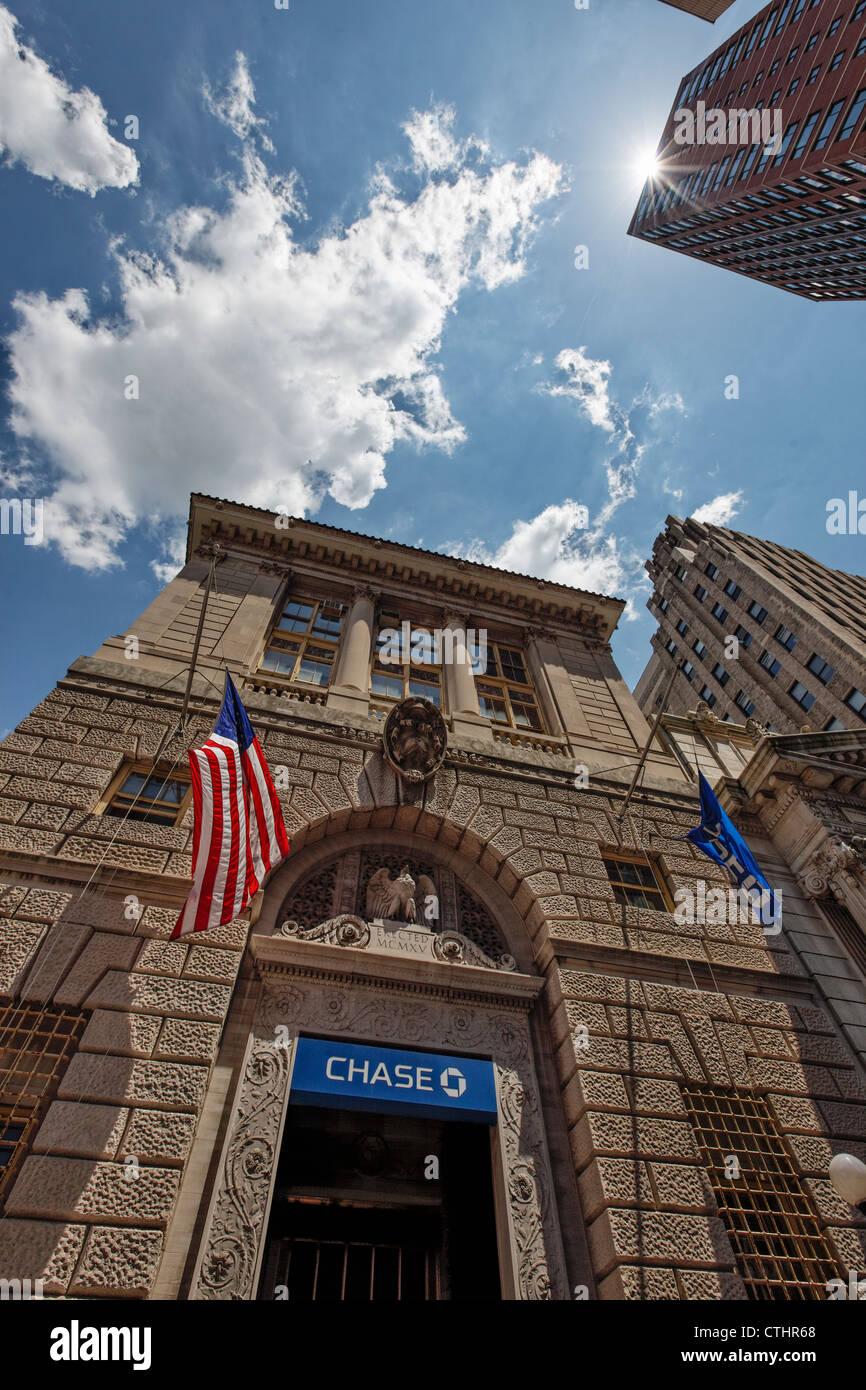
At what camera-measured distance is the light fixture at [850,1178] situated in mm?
6656

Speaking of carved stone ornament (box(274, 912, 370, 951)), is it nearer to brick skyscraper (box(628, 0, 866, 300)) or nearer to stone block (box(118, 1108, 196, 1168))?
stone block (box(118, 1108, 196, 1168))

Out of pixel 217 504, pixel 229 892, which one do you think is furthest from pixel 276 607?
pixel 229 892

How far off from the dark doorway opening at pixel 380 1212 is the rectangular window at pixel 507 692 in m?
9.32

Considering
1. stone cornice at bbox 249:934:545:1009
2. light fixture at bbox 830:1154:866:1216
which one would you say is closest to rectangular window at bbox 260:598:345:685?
stone cornice at bbox 249:934:545:1009

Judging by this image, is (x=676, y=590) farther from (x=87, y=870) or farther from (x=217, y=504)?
(x=87, y=870)

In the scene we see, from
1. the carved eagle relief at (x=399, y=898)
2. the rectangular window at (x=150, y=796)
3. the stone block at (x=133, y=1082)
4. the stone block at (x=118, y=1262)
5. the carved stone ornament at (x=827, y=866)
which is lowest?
the stone block at (x=118, y=1262)

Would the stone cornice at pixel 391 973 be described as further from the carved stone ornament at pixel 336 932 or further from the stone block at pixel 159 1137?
the stone block at pixel 159 1137

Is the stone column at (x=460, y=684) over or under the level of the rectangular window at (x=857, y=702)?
Answer: under

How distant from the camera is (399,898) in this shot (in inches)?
438

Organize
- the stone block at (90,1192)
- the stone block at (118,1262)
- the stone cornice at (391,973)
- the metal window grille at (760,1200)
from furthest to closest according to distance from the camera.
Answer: the stone cornice at (391,973) → the metal window grille at (760,1200) → the stone block at (90,1192) → the stone block at (118,1262)

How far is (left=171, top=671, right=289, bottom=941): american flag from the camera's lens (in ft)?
26.3

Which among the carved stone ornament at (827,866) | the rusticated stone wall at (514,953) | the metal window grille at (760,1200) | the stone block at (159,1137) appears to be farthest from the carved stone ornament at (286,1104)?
the carved stone ornament at (827,866)

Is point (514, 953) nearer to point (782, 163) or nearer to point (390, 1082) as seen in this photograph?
point (390, 1082)

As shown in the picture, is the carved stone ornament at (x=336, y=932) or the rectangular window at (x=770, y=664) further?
the rectangular window at (x=770, y=664)
